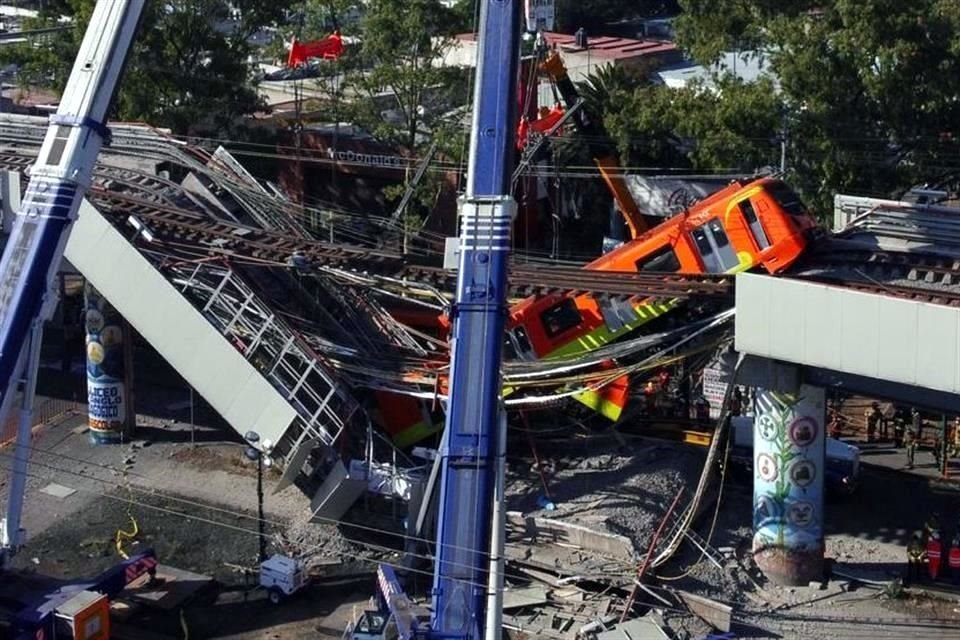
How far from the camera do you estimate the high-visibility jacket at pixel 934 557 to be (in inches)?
974

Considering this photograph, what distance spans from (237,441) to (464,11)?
16.5 metres

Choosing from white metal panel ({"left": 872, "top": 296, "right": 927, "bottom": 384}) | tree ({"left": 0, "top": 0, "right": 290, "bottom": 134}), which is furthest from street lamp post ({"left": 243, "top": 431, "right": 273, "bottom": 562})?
tree ({"left": 0, "top": 0, "right": 290, "bottom": 134})

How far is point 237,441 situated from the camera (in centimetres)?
3144

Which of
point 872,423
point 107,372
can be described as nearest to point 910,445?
point 872,423

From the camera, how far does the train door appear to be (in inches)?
1063

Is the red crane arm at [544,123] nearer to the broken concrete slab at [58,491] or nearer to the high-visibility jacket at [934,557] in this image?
the broken concrete slab at [58,491]

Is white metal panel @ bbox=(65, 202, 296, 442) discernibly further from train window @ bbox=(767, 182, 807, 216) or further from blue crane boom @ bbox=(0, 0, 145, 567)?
train window @ bbox=(767, 182, 807, 216)

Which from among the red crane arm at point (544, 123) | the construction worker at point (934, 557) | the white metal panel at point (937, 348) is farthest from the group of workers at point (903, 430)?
the red crane arm at point (544, 123)

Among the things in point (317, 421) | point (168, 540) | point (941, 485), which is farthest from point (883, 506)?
point (168, 540)

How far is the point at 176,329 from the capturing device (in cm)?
2709

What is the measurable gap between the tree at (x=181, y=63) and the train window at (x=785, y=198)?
67.9ft

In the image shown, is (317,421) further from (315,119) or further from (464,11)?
(315,119)

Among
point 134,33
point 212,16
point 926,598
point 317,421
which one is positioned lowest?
point 926,598

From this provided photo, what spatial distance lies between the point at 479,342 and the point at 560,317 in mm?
8706
